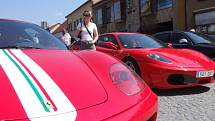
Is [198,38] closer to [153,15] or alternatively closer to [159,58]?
[159,58]

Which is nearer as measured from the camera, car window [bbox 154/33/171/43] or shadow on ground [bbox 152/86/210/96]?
shadow on ground [bbox 152/86/210/96]

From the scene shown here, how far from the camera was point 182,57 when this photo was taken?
22.2ft

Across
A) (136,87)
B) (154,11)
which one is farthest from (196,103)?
(154,11)

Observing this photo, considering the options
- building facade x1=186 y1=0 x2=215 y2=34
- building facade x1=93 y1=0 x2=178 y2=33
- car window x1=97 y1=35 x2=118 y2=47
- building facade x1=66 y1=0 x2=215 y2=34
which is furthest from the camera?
building facade x1=93 y1=0 x2=178 y2=33

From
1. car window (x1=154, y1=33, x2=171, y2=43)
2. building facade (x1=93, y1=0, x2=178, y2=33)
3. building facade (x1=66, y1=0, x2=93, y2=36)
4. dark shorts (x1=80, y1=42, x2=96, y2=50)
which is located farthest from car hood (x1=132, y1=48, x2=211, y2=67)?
building facade (x1=66, y1=0, x2=93, y2=36)

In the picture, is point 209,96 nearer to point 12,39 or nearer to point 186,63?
point 186,63

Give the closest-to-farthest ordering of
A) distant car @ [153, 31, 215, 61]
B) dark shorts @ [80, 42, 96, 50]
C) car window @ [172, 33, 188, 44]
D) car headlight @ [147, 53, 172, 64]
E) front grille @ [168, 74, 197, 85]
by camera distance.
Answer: front grille @ [168, 74, 197, 85]
car headlight @ [147, 53, 172, 64]
dark shorts @ [80, 42, 96, 50]
distant car @ [153, 31, 215, 61]
car window @ [172, 33, 188, 44]

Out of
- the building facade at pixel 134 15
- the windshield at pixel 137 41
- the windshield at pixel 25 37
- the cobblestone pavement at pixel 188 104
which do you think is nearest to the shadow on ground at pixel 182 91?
the cobblestone pavement at pixel 188 104

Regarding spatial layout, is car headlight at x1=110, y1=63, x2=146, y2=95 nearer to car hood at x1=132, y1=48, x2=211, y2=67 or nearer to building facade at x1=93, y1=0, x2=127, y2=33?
car hood at x1=132, y1=48, x2=211, y2=67

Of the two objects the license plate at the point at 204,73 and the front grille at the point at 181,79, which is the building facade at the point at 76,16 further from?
the front grille at the point at 181,79

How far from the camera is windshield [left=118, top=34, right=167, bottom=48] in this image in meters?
7.57

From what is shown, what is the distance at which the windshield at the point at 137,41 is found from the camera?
298 inches

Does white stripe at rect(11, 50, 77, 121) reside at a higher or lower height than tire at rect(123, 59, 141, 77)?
higher

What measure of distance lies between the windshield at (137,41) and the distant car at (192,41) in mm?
2800
